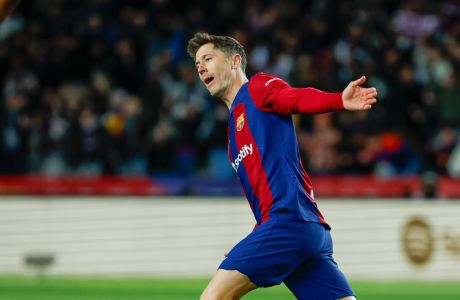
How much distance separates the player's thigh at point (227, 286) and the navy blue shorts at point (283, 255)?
3cm

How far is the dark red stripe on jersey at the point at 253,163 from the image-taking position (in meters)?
5.97

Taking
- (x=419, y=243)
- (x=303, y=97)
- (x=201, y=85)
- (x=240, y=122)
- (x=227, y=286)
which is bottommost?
(x=227, y=286)

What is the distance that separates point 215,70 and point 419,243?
318 inches

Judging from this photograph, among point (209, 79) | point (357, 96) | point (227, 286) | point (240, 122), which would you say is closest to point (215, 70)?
point (209, 79)

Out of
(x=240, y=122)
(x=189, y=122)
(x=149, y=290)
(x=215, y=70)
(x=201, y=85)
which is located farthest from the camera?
(x=201, y=85)

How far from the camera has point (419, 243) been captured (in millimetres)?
13703

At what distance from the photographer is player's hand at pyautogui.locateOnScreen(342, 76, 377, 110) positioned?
532 centimetres

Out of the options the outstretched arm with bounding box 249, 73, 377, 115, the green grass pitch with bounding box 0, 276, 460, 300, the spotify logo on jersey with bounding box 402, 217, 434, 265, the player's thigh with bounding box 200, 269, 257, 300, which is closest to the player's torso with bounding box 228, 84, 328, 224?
the outstretched arm with bounding box 249, 73, 377, 115

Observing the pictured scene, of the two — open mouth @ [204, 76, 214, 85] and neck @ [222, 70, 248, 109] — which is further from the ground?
open mouth @ [204, 76, 214, 85]

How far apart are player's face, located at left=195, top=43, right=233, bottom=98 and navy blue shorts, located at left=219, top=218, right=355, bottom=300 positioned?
841 mm

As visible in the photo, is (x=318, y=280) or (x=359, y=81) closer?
(x=359, y=81)

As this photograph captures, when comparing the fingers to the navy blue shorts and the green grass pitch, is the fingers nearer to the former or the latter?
the navy blue shorts

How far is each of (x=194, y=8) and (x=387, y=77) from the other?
412cm

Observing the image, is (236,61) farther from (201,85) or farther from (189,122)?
(201,85)
